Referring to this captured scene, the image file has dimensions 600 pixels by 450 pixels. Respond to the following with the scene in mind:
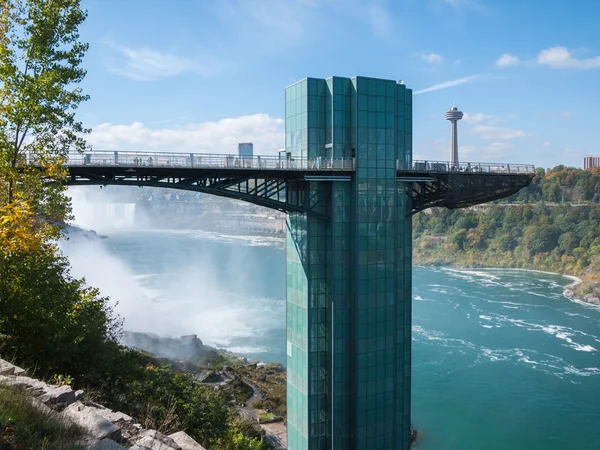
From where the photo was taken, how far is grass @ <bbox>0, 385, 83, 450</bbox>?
5160 mm

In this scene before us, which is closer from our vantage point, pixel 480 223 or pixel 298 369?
pixel 298 369

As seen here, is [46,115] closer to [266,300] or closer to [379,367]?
[379,367]

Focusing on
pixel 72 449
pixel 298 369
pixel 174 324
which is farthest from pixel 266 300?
pixel 72 449

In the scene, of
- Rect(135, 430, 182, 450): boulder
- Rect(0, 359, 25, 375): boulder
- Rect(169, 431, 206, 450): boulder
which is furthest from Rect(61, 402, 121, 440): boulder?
Rect(0, 359, 25, 375): boulder

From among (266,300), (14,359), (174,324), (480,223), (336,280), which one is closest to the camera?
(14,359)

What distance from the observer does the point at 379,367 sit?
54.5 ft

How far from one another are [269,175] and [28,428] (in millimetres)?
11095

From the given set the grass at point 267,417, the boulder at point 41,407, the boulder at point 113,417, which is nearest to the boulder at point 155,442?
the boulder at point 113,417

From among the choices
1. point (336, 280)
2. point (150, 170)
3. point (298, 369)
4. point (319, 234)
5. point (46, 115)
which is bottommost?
point (298, 369)

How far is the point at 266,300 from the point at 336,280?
139ft

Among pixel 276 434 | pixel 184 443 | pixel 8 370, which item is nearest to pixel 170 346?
pixel 276 434

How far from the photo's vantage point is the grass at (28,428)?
16.9ft

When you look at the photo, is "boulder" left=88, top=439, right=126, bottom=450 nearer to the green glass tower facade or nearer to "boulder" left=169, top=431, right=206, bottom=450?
"boulder" left=169, top=431, right=206, bottom=450

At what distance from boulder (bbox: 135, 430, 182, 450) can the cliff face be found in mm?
30689
